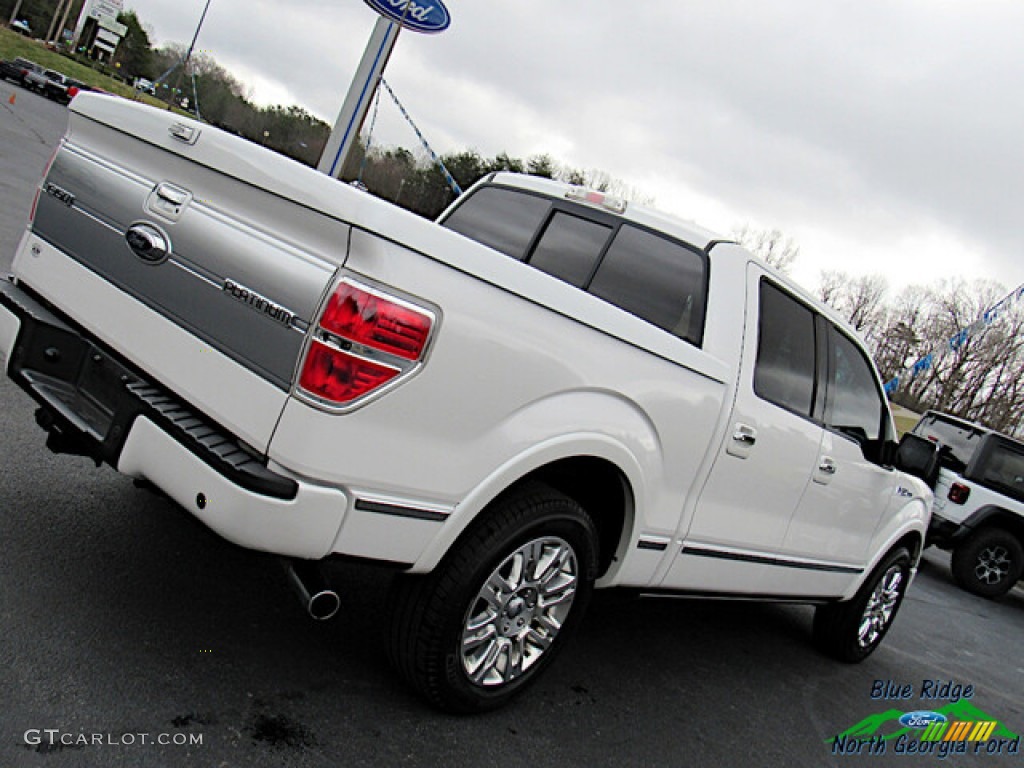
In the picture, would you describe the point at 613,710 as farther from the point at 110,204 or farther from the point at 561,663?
the point at 110,204

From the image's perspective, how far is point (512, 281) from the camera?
2557 millimetres

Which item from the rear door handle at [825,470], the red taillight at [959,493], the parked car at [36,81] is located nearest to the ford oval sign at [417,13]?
the rear door handle at [825,470]

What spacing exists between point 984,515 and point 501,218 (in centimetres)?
836

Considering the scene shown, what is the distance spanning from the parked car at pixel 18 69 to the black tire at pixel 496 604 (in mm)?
52556

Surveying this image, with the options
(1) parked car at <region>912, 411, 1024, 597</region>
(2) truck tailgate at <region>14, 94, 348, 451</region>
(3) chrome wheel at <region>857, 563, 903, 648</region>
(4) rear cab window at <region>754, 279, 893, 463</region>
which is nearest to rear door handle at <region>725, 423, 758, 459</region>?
(4) rear cab window at <region>754, 279, 893, 463</region>

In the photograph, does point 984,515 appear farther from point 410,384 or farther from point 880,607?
point 410,384

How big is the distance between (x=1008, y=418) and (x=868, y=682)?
56836 mm

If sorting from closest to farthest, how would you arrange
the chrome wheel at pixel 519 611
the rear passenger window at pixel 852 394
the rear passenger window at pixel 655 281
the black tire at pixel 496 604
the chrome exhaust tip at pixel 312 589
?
the chrome exhaust tip at pixel 312 589 < the black tire at pixel 496 604 < the chrome wheel at pixel 519 611 < the rear passenger window at pixel 655 281 < the rear passenger window at pixel 852 394

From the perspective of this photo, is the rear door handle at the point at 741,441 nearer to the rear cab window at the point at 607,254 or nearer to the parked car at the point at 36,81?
the rear cab window at the point at 607,254

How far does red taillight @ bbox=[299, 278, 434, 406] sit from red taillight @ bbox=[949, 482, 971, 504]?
9895mm

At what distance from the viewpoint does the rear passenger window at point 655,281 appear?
3.69 m

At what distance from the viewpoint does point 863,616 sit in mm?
5230

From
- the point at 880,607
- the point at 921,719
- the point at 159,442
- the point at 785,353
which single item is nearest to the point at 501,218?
the point at 785,353
